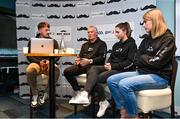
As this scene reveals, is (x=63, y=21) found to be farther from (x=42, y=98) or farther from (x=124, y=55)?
(x=124, y=55)

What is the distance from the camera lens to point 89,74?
113 inches

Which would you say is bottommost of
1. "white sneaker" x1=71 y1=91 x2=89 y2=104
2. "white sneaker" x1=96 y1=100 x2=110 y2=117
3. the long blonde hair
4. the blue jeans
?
"white sneaker" x1=96 y1=100 x2=110 y2=117

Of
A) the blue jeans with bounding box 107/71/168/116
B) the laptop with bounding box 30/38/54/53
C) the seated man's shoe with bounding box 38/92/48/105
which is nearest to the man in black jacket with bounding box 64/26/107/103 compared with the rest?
the seated man's shoe with bounding box 38/92/48/105

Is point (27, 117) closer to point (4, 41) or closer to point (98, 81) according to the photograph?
point (98, 81)

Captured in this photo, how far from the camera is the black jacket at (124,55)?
2.88 metres

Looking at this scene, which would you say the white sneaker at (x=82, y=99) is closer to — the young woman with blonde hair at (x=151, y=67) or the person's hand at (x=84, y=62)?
the young woman with blonde hair at (x=151, y=67)

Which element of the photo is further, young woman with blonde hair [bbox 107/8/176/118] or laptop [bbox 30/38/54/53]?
laptop [bbox 30/38/54/53]

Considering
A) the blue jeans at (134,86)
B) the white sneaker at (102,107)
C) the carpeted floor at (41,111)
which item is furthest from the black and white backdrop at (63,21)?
the blue jeans at (134,86)

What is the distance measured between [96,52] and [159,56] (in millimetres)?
1306

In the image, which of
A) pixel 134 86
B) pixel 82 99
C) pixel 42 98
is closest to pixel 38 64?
pixel 42 98

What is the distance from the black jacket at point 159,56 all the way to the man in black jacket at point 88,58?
94 centimetres

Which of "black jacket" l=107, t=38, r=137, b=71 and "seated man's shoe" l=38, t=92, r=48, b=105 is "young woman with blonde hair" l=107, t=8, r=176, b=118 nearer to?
"black jacket" l=107, t=38, r=137, b=71

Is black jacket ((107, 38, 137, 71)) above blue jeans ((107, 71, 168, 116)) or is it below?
above

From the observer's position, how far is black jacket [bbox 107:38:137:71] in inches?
114
